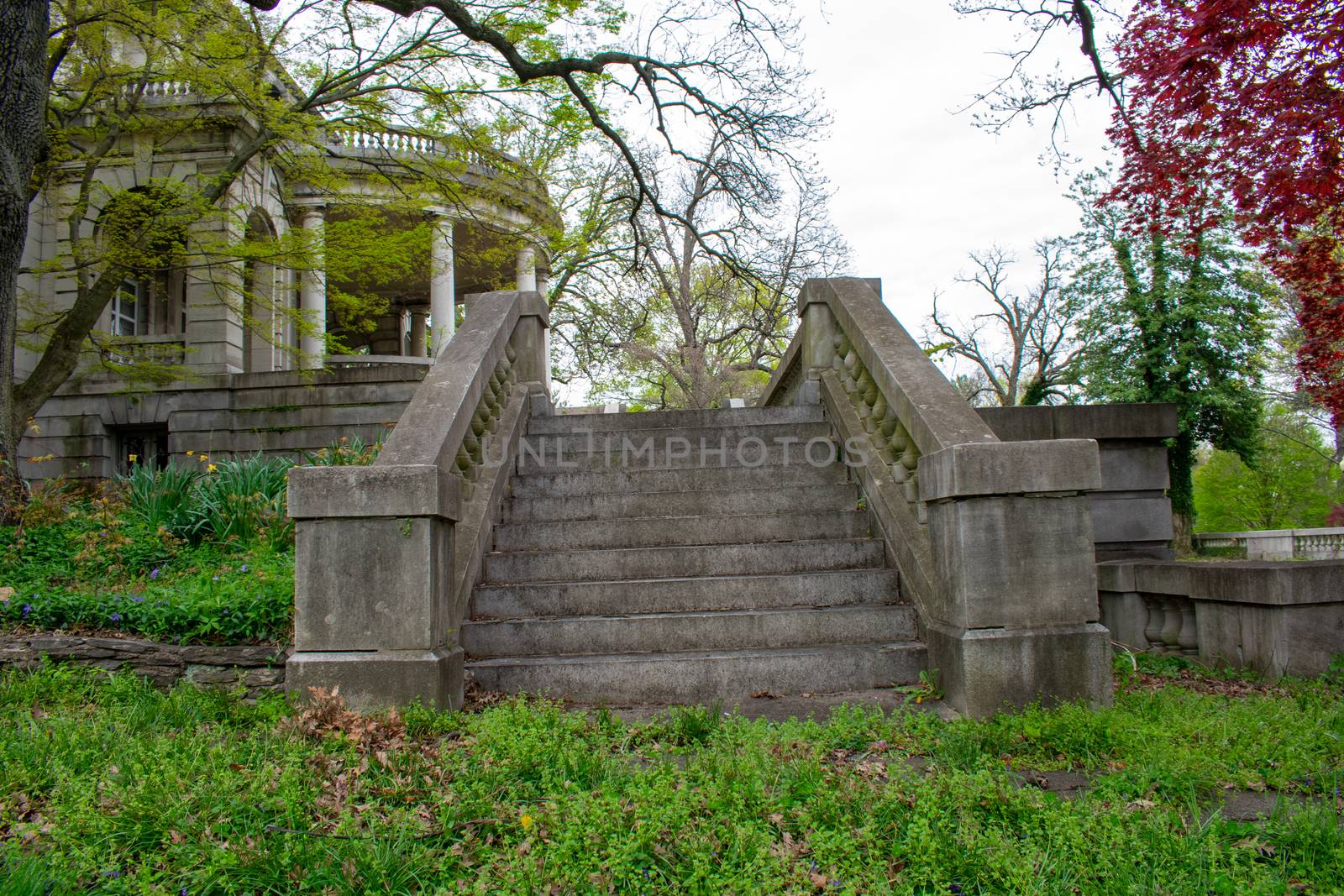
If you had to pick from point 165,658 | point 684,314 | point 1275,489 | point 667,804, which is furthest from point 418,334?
point 1275,489

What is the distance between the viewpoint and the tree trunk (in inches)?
255

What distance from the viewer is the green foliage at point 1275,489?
29.6 meters

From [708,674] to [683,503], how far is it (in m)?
1.85

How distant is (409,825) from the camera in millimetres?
2756

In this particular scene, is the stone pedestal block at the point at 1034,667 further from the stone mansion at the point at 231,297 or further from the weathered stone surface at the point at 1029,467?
the stone mansion at the point at 231,297

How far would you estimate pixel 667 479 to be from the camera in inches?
258

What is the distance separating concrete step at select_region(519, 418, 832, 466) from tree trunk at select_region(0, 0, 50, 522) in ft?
14.8

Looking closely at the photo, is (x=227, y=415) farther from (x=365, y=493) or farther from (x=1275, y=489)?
(x=1275, y=489)

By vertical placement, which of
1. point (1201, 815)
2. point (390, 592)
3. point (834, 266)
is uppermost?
point (834, 266)

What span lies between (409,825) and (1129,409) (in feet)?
20.7

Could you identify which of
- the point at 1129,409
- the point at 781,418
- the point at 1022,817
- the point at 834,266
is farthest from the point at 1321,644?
the point at 834,266

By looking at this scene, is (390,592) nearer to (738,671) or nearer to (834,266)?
(738,671)

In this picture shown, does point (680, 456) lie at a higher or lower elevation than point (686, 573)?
higher

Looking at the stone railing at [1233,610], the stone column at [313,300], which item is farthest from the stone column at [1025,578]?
the stone column at [313,300]
